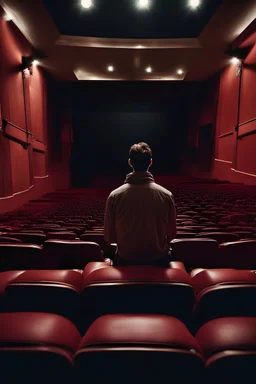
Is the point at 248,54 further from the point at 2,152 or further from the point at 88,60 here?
the point at 2,152

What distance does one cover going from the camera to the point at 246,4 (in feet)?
11.1

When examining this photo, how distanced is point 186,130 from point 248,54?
259cm

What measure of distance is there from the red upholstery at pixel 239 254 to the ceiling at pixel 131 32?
3.63 meters

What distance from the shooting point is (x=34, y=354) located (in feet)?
0.94

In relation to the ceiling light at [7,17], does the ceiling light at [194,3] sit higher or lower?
higher

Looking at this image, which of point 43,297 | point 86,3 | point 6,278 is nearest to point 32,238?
point 6,278

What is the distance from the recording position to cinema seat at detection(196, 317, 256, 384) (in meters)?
0.28

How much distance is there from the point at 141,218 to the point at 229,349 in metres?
0.45

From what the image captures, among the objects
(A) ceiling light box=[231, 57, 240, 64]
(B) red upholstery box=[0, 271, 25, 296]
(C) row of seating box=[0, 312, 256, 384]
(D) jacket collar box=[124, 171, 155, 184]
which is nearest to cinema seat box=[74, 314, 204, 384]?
(C) row of seating box=[0, 312, 256, 384]

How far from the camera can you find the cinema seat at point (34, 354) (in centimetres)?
29

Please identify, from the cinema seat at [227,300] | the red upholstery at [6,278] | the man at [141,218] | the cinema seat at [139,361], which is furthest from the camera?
the man at [141,218]

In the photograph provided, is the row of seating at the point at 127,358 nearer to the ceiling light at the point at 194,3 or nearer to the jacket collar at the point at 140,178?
the jacket collar at the point at 140,178

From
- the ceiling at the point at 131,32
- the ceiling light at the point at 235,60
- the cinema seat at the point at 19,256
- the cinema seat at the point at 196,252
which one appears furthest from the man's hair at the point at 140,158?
the ceiling light at the point at 235,60

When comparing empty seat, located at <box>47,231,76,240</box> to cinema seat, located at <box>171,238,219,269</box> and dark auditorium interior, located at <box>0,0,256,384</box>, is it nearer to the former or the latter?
dark auditorium interior, located at <box>0,0,256,384</box>
